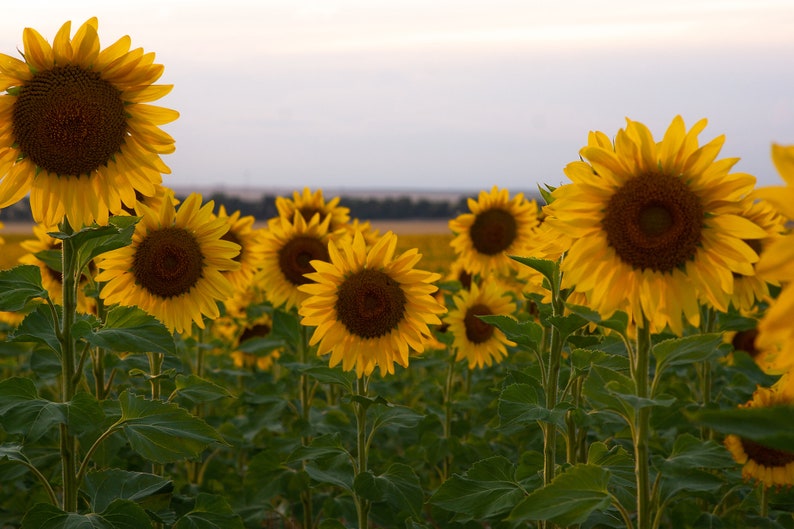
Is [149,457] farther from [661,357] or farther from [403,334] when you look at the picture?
[661,357]

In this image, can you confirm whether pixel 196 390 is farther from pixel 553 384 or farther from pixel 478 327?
pixel 478 327

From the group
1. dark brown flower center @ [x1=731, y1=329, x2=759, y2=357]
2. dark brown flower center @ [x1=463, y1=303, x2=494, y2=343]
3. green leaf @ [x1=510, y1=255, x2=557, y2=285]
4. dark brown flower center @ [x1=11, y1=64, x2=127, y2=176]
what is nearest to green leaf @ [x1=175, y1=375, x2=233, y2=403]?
dark brown flower center @ [x1=11, y1=64, x2=127, y2=176]

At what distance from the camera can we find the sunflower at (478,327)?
6355 millimetres

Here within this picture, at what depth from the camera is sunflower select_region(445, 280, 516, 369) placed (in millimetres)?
6355

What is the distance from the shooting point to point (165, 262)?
15.1ft

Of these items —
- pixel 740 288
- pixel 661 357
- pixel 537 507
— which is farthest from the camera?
pixel 740 288

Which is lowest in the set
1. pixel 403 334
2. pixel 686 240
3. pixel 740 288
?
pixel 403 334

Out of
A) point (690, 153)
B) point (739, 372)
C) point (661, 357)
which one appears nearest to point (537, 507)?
point (661, 357)

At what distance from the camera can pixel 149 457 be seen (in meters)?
3.23

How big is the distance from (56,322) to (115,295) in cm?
123

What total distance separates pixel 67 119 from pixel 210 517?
1.83 metres

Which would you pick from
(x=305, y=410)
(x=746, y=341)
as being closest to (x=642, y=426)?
(x=305, y=410)

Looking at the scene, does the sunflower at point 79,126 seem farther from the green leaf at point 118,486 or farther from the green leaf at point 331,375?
the green leaf at point 331,375

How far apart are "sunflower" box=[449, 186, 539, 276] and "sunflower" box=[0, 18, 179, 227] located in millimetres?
4417
